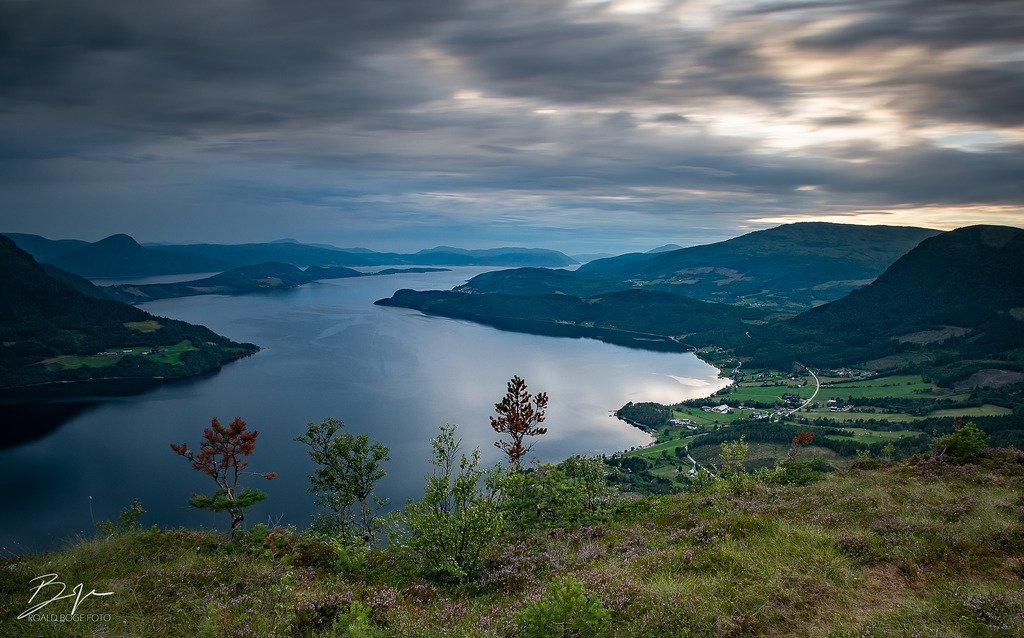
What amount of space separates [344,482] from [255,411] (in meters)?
123

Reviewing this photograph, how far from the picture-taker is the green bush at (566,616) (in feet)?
26.3

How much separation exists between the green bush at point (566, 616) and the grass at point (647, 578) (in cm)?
25

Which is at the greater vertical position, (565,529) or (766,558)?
(766,558)

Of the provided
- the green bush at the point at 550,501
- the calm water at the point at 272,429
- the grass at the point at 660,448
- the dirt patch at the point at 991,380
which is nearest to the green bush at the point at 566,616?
the green bush at the point at 550,501

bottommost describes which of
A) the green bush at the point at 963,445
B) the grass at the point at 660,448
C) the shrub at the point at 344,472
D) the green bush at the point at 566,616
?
the grass at the point at 660,448

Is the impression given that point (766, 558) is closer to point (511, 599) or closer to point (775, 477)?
point (511, 599)

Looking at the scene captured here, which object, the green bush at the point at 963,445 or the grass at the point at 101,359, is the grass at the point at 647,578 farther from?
the grass at the point at 101,359

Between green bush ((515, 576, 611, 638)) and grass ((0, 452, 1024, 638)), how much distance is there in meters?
0.25

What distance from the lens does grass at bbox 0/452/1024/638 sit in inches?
345

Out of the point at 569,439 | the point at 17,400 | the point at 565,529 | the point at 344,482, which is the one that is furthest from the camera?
the point at 17,400

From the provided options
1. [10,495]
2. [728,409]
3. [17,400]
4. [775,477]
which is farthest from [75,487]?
[728,409]

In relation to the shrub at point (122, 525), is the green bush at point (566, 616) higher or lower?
higher

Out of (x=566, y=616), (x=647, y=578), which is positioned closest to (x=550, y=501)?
(x=647, y=578)

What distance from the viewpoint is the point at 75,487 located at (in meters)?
91.6
